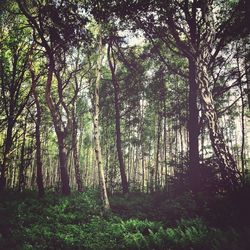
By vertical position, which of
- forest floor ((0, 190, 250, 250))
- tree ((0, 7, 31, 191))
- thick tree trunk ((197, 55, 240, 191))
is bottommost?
forest floor ((0, 190, 250, 250))

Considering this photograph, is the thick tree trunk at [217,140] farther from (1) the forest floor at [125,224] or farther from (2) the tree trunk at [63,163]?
(2) the tree trunk at [63,163]

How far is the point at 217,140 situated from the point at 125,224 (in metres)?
4.88

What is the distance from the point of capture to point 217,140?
980cm

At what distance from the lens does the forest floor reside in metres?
7.80

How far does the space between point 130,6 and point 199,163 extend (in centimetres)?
839

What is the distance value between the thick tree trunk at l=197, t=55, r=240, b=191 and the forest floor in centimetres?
69

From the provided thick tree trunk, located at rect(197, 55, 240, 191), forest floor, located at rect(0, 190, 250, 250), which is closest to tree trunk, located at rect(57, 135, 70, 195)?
forest floor, located at rect(0, 190, 250, 250)

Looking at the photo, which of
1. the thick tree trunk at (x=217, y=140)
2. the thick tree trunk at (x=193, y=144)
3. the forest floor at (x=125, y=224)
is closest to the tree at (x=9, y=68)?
the forest floor at (x=125, y=224)

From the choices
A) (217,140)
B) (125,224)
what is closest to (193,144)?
(217,140)

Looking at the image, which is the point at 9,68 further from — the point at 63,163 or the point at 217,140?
the point at 217,140

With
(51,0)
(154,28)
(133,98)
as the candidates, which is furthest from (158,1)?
(133,98)

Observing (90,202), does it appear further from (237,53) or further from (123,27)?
(237,53)

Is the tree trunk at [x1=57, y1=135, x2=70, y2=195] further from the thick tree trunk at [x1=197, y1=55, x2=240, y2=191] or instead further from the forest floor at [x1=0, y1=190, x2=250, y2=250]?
the thick tree trunk at [x1=197, y1=55, x2=240, y2=191]

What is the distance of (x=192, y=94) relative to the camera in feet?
46.9
